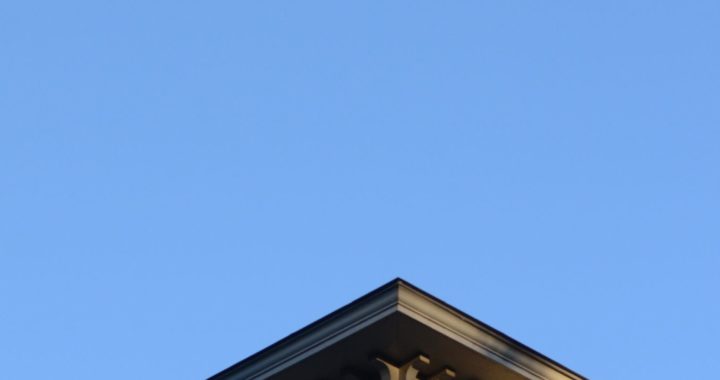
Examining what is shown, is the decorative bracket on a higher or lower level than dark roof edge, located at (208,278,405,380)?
lower

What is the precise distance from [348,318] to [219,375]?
8.47 ft

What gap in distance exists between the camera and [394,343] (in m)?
17.8

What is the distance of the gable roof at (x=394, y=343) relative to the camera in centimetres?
1759

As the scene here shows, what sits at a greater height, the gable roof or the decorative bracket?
the gable roof

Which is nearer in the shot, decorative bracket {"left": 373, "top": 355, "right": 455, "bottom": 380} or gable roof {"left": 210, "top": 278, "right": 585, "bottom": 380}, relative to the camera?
gable roof {"left": 210, "top": 278, "right": 585, "bottom": 380}

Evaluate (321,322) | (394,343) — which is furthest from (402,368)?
(321,322)

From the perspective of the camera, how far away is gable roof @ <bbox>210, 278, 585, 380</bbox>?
17594 mm

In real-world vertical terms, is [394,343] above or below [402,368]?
above

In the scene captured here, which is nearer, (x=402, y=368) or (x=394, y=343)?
(x=394, y=343)

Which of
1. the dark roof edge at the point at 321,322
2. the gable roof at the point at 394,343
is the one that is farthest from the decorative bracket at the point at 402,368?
the dark roof edge at the point at 321,322

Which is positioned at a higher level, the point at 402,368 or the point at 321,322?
the point at 321,322

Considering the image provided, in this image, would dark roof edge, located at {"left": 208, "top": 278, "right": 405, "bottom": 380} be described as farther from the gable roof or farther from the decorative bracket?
the decorative bracket

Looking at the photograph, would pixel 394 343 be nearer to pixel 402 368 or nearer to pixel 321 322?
pixel 402 368

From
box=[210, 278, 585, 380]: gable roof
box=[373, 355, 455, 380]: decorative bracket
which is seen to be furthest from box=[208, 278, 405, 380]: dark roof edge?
box=[373, 355, 455, 380]: decorative bracket
